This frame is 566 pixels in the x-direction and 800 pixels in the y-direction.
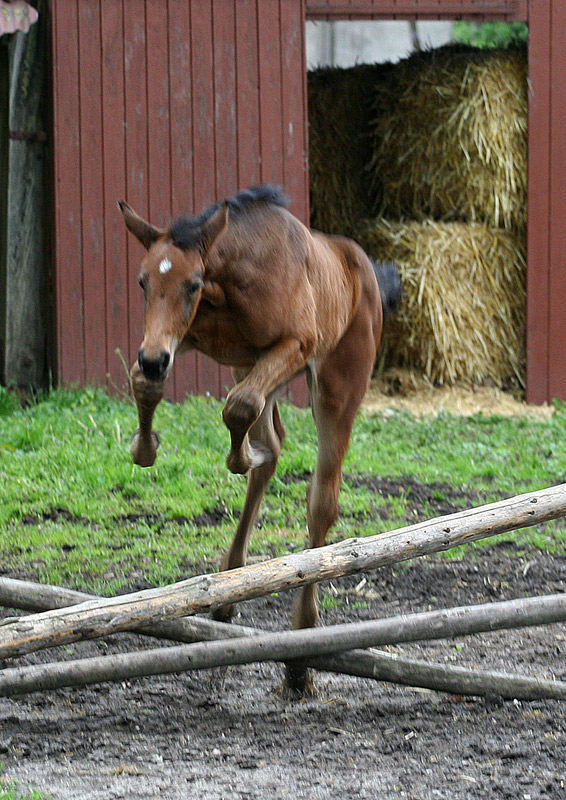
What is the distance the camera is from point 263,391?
3611 mm

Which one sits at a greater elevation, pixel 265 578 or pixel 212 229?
pixel 212 229

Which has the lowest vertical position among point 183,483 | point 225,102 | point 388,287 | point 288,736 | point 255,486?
point 288,736

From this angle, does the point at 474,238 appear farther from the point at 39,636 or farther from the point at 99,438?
the point at 39,636

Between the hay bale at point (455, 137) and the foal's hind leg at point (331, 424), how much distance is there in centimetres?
588

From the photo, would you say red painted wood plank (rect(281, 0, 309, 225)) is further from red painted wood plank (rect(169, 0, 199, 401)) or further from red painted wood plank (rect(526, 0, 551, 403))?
red painted wood plank (rect(526, 0, 551, 403))

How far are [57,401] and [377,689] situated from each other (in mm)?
5117

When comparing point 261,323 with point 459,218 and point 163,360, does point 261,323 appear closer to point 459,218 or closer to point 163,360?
point 163,360

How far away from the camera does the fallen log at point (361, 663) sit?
141 inches

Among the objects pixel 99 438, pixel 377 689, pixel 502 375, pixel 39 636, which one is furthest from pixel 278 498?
pixel 502 375

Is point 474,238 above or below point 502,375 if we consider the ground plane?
above

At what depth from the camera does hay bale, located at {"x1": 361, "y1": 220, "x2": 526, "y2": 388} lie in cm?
1003

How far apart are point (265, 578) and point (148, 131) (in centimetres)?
636

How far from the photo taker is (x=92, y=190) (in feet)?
29.1

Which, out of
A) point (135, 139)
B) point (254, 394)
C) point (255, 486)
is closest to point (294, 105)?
point (135, 139)
